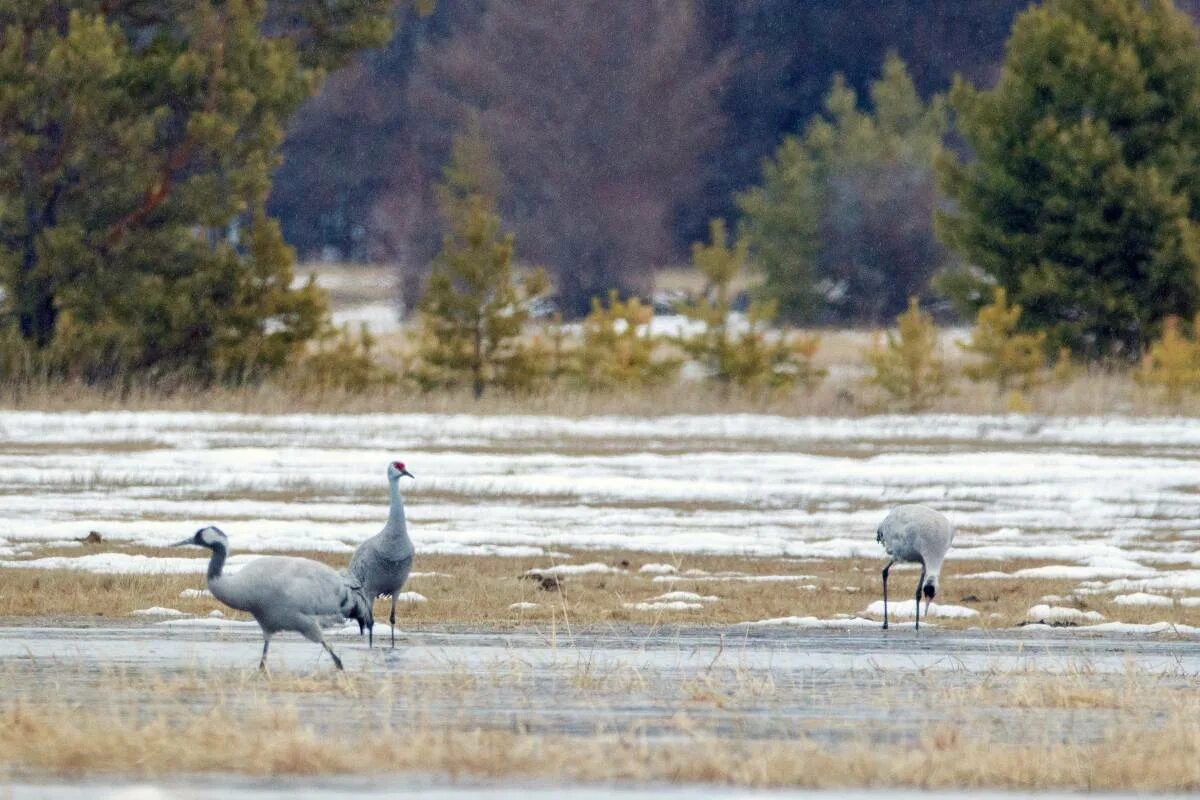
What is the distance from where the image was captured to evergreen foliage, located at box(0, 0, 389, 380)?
34.6 m

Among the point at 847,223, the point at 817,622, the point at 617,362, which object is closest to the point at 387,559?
the point at 817,622

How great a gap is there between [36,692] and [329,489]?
12.9 meters

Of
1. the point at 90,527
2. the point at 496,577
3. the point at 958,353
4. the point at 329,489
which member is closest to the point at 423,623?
the point at 496,577

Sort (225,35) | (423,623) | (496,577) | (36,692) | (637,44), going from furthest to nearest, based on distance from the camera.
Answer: (637,44), (225,35), (496,577), (423,623), (36,692)

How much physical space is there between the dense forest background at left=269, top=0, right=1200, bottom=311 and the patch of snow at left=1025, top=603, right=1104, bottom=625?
59896mm

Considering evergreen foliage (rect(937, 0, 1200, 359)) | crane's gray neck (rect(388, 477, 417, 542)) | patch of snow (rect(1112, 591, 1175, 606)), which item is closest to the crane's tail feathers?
crane's gray neck (rect(388, 477, 417, 542))

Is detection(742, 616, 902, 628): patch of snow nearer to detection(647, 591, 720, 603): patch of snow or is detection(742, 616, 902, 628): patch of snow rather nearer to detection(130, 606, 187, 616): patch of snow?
detection(647, 591, 720, 603): patch of snow

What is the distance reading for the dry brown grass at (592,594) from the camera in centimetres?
1460

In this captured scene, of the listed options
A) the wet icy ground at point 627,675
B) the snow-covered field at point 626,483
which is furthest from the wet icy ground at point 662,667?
the snow-covered field at point 626,483

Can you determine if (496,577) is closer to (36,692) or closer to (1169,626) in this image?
(1169,626)

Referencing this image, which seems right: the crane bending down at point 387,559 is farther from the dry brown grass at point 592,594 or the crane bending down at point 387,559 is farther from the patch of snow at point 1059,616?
the patch of snow at point 1059,616

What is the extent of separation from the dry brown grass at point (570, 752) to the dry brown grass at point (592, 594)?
438 centimetres

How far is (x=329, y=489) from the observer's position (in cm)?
2355

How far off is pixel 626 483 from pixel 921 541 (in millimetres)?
9496
